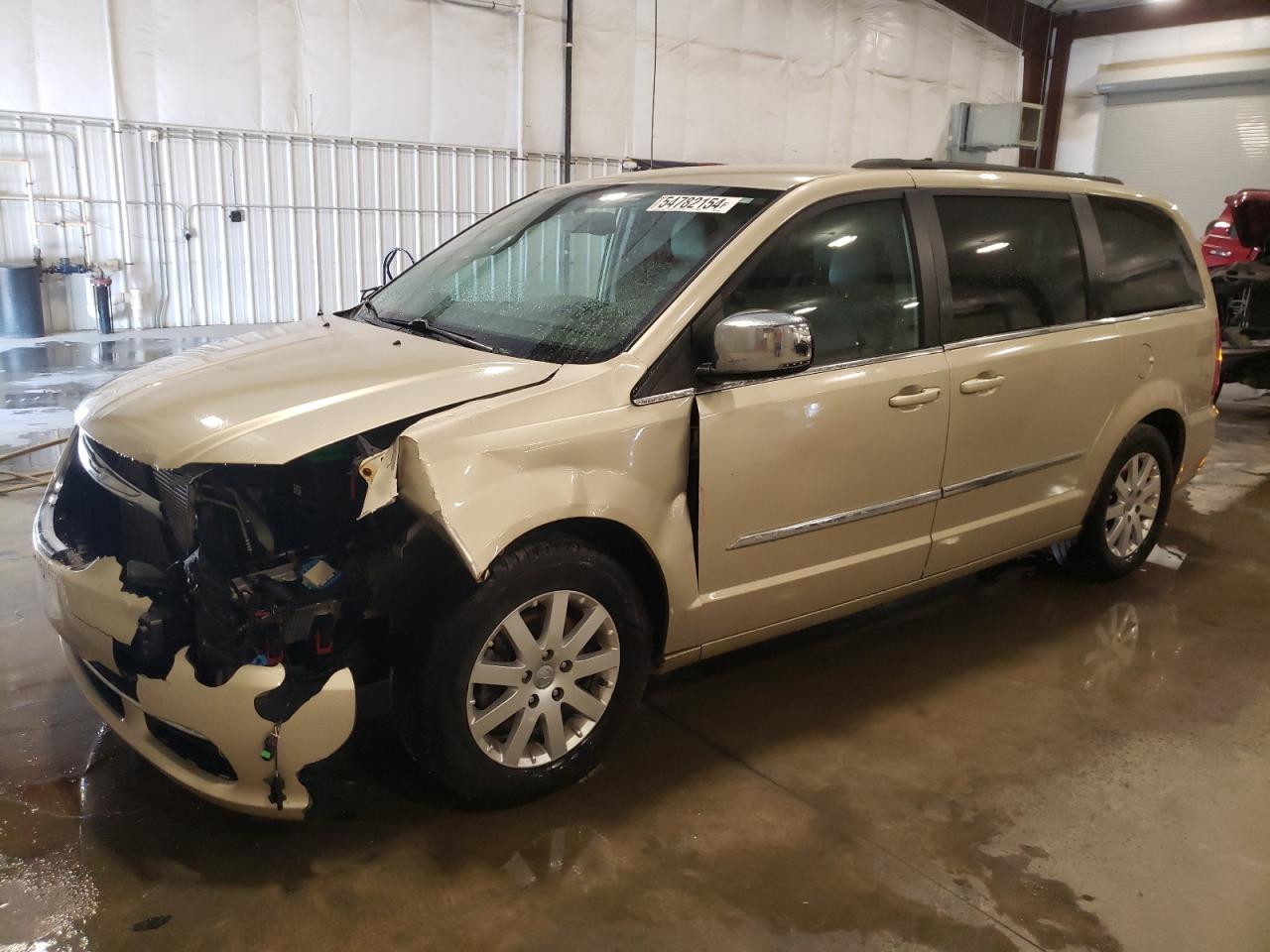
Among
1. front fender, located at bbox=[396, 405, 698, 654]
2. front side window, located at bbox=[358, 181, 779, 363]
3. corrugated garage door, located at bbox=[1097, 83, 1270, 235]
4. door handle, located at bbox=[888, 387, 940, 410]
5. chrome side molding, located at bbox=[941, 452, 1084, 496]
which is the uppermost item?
corrugated garage door, located at bbox=[1097, 83, 1270, 235]

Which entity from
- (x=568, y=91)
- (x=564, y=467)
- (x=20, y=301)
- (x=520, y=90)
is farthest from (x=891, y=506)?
(x=568, y=91)

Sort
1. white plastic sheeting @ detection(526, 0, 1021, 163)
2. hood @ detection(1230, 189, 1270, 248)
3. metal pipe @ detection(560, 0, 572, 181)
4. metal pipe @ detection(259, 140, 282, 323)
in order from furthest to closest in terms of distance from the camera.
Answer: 1. white plastic sheeting @ detection(526, 0, 1021, 163)
2. metal pipe @ detection(560, 0, 572, 181)
3. metal pipe @ detection(259, 140, 282, 323)
4. hood @ detection(1230, 189, 1270, 248)

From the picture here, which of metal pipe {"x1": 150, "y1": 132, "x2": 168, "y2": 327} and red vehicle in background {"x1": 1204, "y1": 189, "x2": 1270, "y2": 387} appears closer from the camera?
red vehicle in background {"x1": 1204, "y1": 189, "x2": 1270, "y2": 387}

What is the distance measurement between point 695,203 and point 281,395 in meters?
1.26

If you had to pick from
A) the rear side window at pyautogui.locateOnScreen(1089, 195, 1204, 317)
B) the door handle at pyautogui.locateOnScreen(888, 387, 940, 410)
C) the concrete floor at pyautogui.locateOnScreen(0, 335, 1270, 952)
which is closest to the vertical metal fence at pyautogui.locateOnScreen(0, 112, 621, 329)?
the concrete floor at pyautogui.locateOnScreen(0, 335, 1270, 952)

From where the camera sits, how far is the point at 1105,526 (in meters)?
3.77

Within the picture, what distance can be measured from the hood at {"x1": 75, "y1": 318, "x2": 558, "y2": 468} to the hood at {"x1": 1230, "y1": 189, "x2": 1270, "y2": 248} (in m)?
7.23

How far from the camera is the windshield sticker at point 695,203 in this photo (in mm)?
2691

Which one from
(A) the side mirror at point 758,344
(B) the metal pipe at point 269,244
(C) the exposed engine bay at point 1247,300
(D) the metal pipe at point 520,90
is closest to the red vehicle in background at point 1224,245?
(C) the exposed engine bay at point 1247,300

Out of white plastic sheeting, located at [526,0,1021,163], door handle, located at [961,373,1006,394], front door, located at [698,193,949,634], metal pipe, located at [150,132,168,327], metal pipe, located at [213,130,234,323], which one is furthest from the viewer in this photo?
white plastic sheeting, located at [526,0,1021,163]

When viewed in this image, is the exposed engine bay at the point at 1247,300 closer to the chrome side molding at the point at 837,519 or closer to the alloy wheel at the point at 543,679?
A: the chrome side molding at the point at 837,519

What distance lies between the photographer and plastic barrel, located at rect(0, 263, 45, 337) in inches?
359

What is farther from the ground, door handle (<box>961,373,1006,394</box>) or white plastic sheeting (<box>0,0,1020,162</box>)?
white plastic sheeting (<box>0,0,1020,162</box>)

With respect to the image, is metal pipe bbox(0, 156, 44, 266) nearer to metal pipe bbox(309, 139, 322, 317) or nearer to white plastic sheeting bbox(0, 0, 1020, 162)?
white plastic sheeting bbox(0, 0, 1020, 162)
